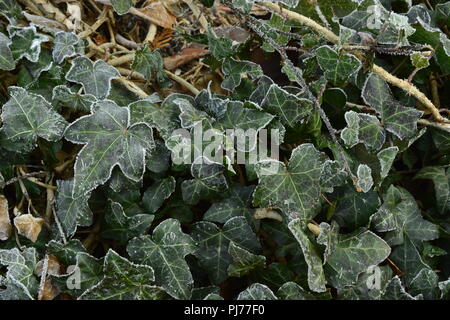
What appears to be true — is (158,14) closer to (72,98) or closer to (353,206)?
(72,98)

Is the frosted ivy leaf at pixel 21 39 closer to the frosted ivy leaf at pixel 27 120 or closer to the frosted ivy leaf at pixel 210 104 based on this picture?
the frosted ivy leaf at pixel 27 120

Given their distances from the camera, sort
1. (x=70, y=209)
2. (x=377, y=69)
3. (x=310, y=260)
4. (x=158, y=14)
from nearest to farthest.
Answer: (x=310, y=260)
(x=70, y=209)
(x=377, y=69)
(x=158, y=14)

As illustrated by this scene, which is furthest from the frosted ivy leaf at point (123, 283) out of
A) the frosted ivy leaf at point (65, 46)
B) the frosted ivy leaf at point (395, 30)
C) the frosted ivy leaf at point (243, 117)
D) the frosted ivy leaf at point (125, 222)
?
the frosted ivy leaf at point (395, 30)

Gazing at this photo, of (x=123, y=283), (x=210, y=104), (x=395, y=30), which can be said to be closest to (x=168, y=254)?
(x=123, y=283)

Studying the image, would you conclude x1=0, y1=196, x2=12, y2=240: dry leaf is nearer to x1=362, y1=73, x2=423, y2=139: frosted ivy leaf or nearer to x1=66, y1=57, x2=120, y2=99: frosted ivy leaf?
x1=66, y1=57, x2=120, y2=99: frosted ivy leaf

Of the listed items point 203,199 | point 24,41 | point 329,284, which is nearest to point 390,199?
point 329,284

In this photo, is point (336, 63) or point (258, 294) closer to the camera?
point (258, 294)

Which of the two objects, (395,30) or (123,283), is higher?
(395,30)
